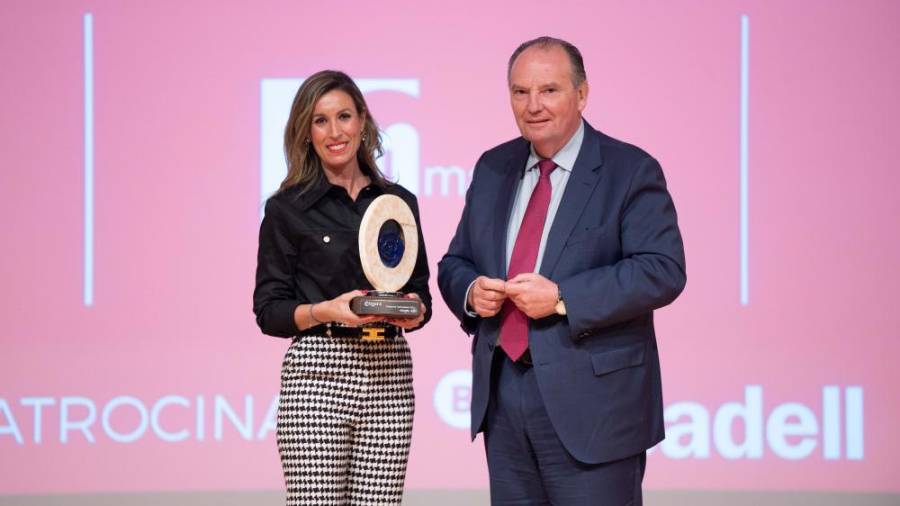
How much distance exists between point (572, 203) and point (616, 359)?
35cm

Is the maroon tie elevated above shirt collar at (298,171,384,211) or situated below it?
below

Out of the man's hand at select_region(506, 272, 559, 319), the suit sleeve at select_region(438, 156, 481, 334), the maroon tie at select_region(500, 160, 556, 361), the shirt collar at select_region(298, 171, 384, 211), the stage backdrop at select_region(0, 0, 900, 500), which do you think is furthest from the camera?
the stage backdrop at select_region(0, 0, 900, 500)

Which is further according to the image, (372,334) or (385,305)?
(372,334)

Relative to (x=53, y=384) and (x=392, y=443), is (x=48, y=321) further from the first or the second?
(x=392, y=443)

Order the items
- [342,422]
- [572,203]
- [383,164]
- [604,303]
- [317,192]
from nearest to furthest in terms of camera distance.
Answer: [604,303] < [572,203] < [342,422] < [317,192] < [383,164]

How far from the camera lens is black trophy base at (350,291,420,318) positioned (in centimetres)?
235

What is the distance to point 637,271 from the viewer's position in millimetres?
2258

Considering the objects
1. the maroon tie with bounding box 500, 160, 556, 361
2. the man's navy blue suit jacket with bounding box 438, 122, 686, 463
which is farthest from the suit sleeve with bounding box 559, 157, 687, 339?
the maroon tie with bounding box 500, 160, 556, 361

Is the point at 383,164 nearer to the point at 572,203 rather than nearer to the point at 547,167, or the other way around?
the point at 547,167

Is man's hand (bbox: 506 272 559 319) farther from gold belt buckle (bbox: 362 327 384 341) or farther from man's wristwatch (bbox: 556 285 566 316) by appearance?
gold belt buckle (bbox: 362 327 384 341)

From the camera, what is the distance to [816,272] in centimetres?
464

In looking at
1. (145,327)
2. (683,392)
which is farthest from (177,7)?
(683,392)

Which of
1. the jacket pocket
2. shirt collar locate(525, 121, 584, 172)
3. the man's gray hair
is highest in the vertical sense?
the man's gray hair

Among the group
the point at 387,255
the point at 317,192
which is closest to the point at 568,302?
the point at 387,255
